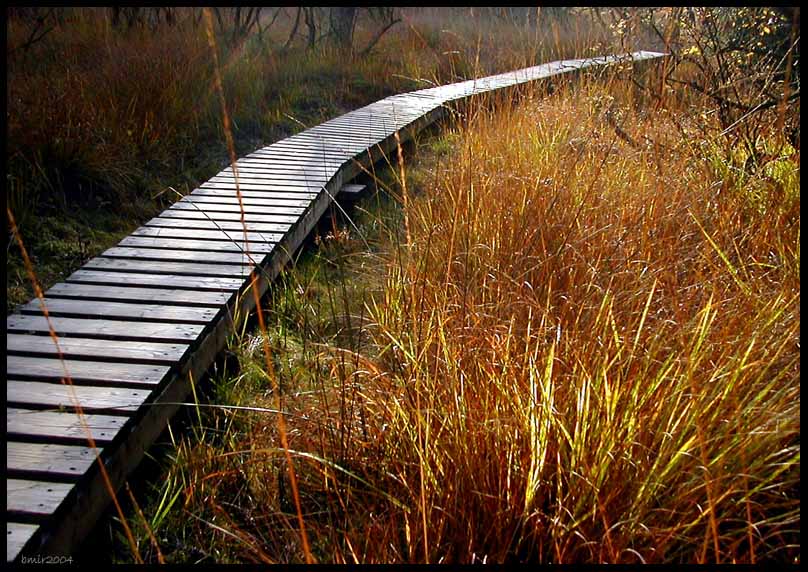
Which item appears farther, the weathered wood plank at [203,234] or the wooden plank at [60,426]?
the weathered wood plank at [203,234]

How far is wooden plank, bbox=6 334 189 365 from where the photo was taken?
2.34m

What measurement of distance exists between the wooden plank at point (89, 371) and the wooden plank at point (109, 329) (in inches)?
7.0

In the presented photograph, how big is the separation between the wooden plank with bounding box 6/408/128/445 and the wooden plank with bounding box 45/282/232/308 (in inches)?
30.3

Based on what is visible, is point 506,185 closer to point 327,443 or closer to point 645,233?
point 645,233

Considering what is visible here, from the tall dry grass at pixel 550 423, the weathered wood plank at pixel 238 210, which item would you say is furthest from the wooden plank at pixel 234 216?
the tall dry grass at pixel 550 423

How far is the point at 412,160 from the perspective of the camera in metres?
6.26

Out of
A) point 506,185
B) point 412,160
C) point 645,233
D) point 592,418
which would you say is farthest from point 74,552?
point 412,160

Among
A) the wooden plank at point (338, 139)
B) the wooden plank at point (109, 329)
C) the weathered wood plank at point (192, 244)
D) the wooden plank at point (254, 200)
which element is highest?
the wooden plank at point (338, 139)

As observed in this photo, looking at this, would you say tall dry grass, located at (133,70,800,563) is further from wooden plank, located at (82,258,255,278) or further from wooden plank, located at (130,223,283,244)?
wooden plank, located at (130,223,283,244)

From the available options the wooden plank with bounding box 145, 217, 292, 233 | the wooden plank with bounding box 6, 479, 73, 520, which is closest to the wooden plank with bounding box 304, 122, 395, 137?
the wooden plank with bounding box 145, 217, 292, 233

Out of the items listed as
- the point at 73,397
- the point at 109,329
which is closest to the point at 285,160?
the point at 109,329

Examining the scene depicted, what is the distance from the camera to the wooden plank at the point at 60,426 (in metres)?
1.92

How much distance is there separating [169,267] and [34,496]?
1495 millimetres

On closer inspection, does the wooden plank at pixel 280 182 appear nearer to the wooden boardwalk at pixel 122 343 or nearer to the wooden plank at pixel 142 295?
the wooden boardwalk at pixel 122 343
